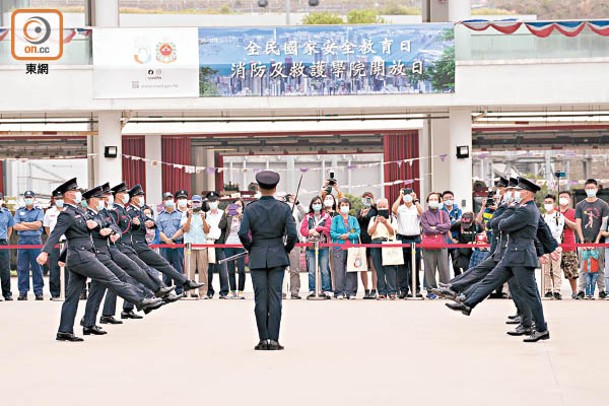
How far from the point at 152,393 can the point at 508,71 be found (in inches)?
760

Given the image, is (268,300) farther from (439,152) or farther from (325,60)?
(439,152)

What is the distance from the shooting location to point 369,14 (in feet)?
310

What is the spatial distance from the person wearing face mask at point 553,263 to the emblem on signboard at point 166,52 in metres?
9.96

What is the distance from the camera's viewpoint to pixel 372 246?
69.5ft

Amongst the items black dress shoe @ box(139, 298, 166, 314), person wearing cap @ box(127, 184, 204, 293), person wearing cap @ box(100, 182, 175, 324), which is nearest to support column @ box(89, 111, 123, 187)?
person wearing cap @ box(127, 184, 204, 293)

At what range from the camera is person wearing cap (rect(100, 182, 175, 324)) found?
16719 millimetres

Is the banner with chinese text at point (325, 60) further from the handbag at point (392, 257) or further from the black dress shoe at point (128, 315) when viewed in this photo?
the black dress shoe at point (128, 315)

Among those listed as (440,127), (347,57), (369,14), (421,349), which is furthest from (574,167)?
(421,349)

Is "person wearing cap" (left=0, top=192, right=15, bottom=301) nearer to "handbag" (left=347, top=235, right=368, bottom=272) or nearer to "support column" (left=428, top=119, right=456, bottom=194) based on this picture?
"handbag" (left=347, top=235, right=368, bottom=272)

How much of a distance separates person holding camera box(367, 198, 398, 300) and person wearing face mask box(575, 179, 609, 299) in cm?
295

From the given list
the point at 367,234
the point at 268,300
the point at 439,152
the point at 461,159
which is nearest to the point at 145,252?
the point at 367,234

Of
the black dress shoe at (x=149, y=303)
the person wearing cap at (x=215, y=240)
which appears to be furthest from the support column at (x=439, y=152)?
the black dress shoe at (x=149, y=303)

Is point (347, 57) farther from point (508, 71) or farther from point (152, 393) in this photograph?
point (152, 393)

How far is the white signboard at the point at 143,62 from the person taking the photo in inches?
1095
